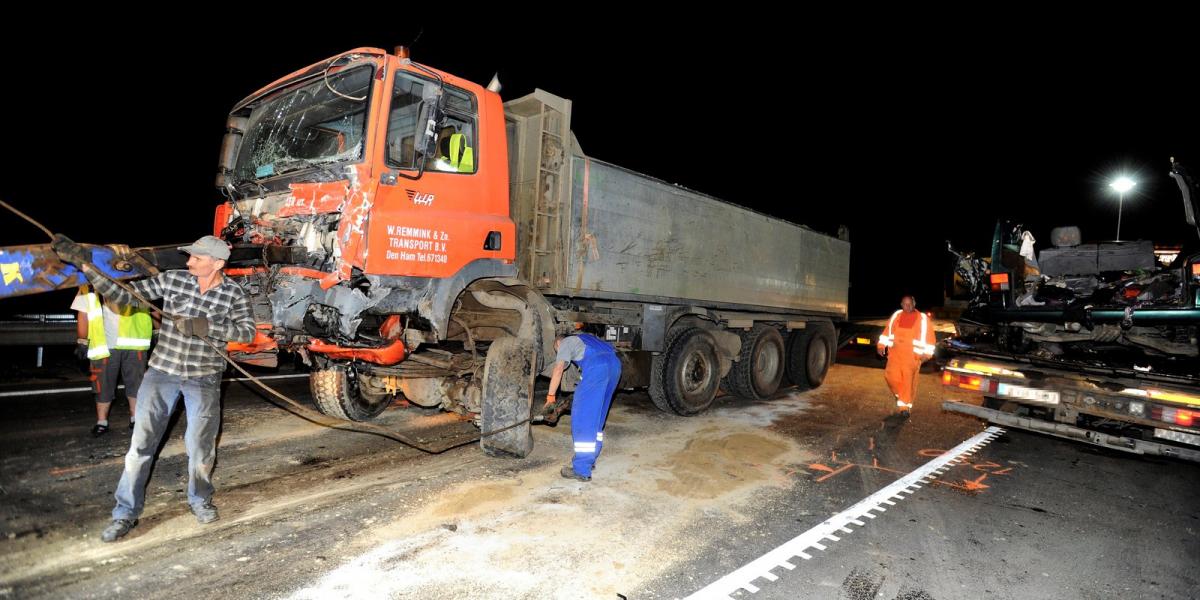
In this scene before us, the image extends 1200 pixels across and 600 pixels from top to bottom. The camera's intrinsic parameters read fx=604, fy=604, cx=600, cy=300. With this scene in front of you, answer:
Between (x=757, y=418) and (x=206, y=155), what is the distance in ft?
77.2

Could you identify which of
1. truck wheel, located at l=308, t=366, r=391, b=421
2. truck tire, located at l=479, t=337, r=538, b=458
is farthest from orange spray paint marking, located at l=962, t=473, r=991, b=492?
truck wheel, located at l=308, t=366, r=391, b=421

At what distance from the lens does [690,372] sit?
23.8 ft

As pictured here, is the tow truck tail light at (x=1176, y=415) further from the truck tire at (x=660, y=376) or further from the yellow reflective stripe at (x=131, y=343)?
the yellow reflective stripe at (x=131, y=343)

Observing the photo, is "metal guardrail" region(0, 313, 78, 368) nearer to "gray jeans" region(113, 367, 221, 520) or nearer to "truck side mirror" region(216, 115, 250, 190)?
"truck side mirror" region(216, 115, 250, 190)

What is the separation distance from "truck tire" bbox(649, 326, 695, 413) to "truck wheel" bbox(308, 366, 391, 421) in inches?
117

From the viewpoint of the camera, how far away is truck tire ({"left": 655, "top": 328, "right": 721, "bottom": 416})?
22.7 ft

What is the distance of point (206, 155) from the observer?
74.0 ft

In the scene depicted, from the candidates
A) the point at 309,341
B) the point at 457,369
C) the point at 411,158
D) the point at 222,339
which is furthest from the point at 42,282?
the point at 457,369

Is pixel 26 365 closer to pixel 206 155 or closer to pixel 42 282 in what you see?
pixel 42 282

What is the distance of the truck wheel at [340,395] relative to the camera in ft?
18.5

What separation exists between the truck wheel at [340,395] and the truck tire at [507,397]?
1.55 meters

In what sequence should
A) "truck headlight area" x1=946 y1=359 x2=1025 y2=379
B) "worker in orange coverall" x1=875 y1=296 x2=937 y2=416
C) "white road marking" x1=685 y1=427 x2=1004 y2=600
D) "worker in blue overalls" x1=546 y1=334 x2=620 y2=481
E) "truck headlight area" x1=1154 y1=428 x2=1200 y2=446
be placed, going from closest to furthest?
"white road marking" x1=685 y1=427 x2=1004 y2=600 → "worker in blue overalls" x1=546 y1=334 x2=620 y2=481 → "truck headlight area" x1=1154 y1=428 x2=1200 y2=446 → "truck headlight area" x1=946 y1=359 x2=1025 y2=379 → "worker in orange coverall" x1=875 y1=296 x2=937 y2=416

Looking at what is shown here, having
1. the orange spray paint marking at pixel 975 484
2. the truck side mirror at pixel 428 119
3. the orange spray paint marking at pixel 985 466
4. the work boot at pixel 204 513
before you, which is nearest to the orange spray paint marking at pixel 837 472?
the orange spray paint marking at pixel 975 484

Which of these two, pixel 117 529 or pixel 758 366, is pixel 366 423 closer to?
pixel 117 529
